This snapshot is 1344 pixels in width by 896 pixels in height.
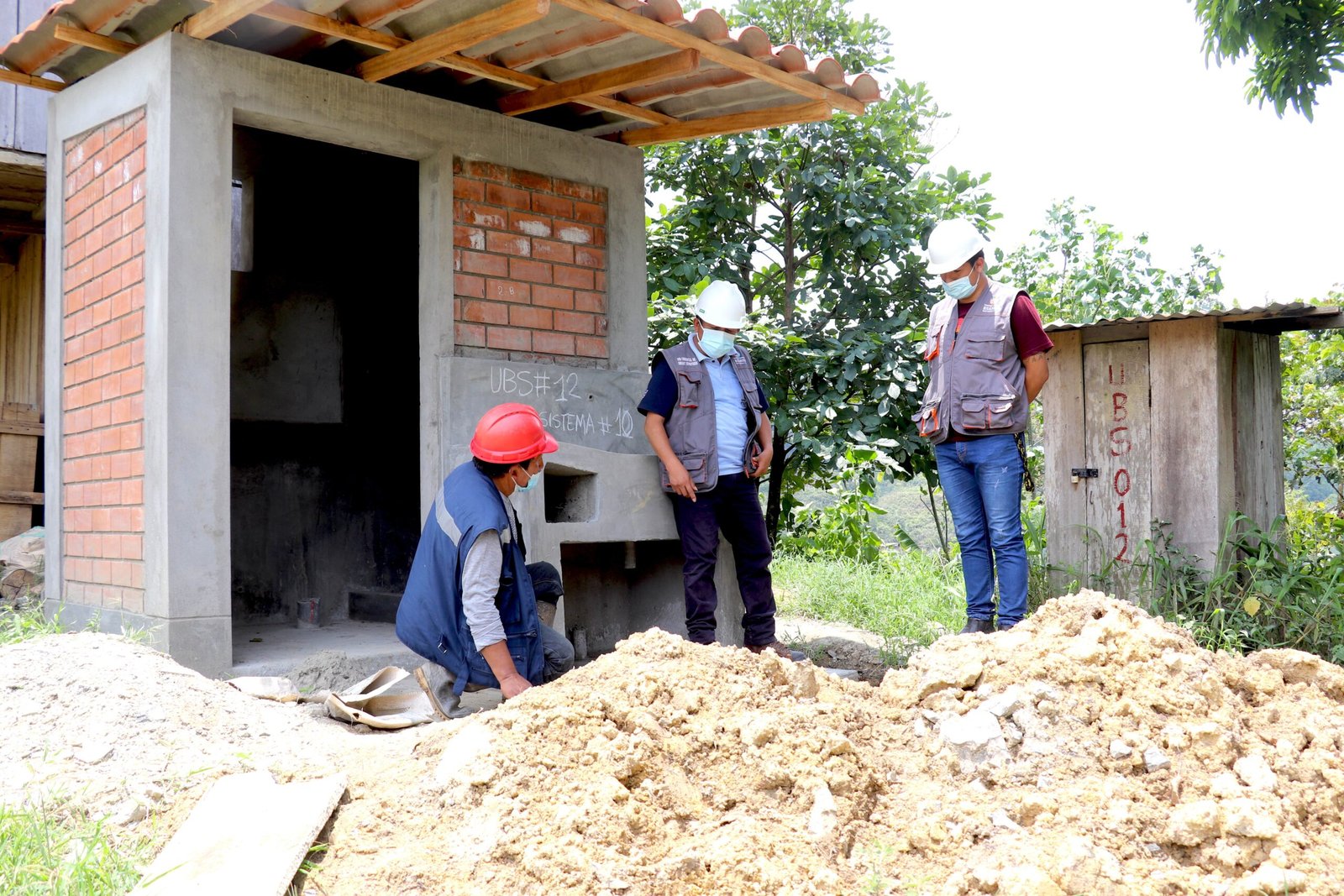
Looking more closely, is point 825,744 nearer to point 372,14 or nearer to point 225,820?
point 225,820

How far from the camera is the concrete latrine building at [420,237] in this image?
182 inches

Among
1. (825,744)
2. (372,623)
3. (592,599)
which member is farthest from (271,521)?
(825,744)

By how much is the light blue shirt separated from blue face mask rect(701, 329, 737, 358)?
0.03 metres

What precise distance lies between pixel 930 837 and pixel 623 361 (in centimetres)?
374

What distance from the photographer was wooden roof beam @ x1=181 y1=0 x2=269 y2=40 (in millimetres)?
4203

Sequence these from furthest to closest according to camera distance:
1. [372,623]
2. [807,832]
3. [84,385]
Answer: [372,623] < [84,385] < [807,832]

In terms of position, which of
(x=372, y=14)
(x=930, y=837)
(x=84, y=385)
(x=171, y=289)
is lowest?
(x=930, y=837)

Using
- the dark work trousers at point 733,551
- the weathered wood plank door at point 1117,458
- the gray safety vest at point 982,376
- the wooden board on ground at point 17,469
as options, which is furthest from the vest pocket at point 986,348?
the wooden board on ground at point 17,469

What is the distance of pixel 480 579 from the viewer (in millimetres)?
4062

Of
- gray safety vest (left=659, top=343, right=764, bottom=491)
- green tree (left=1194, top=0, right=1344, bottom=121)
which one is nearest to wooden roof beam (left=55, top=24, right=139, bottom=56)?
gray safety vest (left=659, top=343, right=764, bottom=491)

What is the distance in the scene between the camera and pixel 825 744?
2.95 meters

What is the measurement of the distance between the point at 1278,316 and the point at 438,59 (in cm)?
411

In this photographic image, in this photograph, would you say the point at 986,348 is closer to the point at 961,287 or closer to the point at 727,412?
the point at 961,287

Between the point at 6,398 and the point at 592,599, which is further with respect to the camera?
the point at 6,398
